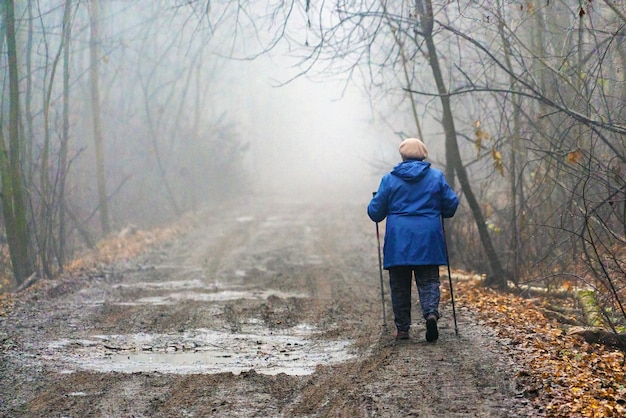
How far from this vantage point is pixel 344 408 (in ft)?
17.1

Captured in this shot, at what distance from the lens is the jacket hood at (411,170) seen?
7.45 metres

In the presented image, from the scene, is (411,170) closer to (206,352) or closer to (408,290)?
(408,290)

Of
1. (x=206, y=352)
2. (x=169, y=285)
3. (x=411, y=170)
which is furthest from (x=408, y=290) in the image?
(x=169, y=285)

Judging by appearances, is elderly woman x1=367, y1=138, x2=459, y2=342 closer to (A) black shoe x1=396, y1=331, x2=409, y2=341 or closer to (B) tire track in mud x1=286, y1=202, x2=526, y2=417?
(A) black shoe x1=396, y1=331, x2=409, y2=341

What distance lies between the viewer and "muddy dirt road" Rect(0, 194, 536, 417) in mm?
5395

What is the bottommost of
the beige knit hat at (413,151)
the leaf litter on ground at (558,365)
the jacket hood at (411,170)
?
the leaf litter on ground at (558,365)

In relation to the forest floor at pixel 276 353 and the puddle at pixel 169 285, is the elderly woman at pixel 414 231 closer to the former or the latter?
the forest floor at pixel 276 353

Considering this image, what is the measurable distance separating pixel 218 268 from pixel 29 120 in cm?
451

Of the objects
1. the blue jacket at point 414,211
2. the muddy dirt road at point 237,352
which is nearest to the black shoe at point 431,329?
the muddy dirt road at point 237,352

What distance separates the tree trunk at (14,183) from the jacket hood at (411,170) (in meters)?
7.17

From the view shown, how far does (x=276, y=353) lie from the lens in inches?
286

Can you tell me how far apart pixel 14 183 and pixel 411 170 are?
7.35 m

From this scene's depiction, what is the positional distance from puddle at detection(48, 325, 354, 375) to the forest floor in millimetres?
19

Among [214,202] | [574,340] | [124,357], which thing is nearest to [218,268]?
[124,357]
